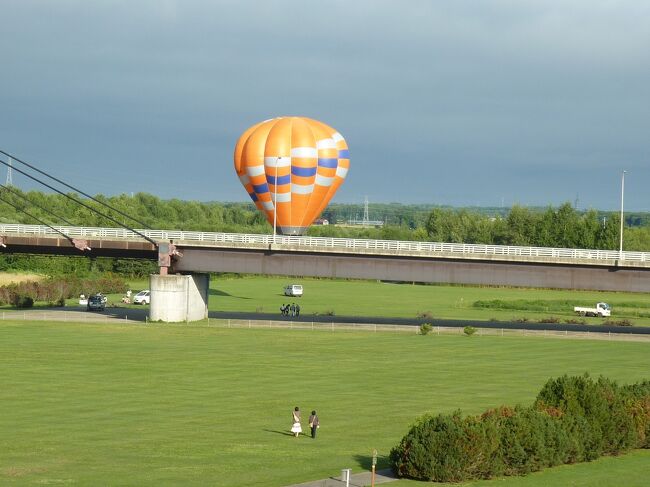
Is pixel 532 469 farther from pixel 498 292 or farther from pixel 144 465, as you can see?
pixel 498 292

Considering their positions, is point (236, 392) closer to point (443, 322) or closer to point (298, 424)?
point (298, 424)

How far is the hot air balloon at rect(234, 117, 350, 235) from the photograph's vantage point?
12431 centimetres

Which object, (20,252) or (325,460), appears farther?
(20,252)

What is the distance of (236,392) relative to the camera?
6022cm

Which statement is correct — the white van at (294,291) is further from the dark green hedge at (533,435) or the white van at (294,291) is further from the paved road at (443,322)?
the dark green hedge at (533,435)

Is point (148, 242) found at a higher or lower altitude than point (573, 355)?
higher

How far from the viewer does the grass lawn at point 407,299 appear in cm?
12500

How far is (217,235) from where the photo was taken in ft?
352

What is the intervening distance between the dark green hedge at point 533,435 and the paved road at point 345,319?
177ft

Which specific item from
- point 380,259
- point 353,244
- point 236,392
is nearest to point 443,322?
point 380,259

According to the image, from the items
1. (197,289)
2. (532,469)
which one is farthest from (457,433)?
(197,289)

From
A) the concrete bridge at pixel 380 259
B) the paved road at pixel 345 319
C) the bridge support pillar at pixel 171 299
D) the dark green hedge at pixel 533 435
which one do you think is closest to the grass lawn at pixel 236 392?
the dark green hedge at pixel 533 435

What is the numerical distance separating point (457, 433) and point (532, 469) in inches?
178

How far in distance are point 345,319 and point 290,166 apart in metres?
21.7
